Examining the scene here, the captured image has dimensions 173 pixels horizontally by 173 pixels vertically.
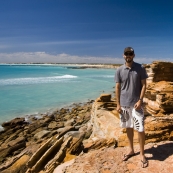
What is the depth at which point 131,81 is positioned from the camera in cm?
438

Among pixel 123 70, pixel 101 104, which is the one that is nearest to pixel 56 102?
pixel 101 104

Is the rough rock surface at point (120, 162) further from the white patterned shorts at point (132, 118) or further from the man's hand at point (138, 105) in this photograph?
the man's hand at point (138, 105)

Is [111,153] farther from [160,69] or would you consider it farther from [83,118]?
[83,118]

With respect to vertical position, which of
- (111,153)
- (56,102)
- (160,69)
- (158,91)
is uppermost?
(160,69)

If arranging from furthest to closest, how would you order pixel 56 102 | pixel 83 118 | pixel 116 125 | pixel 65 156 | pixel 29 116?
pixel 56 102 < pixel 29 116 < pixel 83 118 < pixel 116 125 < pixel 65 156

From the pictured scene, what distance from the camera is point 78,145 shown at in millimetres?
6316

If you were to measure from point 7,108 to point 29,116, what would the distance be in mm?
4386

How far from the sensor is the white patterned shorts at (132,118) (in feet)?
14.2

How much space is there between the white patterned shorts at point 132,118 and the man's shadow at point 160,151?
0.89 meters

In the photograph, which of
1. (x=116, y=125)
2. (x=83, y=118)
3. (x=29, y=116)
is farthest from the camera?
(x=29, y=116)

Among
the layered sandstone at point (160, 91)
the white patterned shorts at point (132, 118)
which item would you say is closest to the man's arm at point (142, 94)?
the white patterned shorts at point (132, 118)

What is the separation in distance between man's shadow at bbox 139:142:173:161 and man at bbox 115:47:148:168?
43cm

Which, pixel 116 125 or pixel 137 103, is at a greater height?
pixel 137 103

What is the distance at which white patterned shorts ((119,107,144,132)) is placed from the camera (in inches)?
171
